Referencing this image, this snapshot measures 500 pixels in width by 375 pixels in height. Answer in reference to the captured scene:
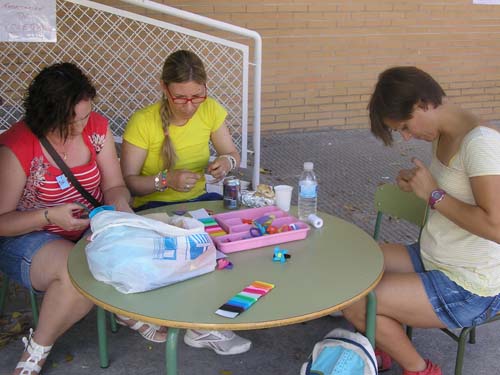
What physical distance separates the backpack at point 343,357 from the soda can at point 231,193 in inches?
29.8

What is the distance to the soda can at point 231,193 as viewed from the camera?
2.69 metres

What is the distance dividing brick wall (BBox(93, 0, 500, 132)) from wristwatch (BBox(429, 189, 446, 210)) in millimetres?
4474

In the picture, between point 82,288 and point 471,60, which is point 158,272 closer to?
point 82,288

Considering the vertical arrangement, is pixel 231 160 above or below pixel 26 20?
below

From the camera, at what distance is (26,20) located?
3.61 metres

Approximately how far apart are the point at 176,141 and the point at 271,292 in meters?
1.43

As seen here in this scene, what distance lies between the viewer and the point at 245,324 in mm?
1718

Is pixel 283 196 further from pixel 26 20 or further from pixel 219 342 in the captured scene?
pixel 26 20

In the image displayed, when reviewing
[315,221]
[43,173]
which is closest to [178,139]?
[43,173]

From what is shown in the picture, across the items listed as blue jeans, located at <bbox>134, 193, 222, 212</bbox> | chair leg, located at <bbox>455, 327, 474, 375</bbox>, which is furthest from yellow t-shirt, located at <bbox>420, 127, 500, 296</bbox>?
blue jeans, located at <bbox>134, 193, 222, 212</bbox>

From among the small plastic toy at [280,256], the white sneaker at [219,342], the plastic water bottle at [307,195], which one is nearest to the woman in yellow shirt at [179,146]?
the white sneaker at [219,342]

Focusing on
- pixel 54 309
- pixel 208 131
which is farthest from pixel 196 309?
Answer: pixel 208 131

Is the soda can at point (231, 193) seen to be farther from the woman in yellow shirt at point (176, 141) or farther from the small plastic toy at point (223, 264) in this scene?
the small plastic toy at point (223, 264)

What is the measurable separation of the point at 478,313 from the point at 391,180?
3.41 meters
